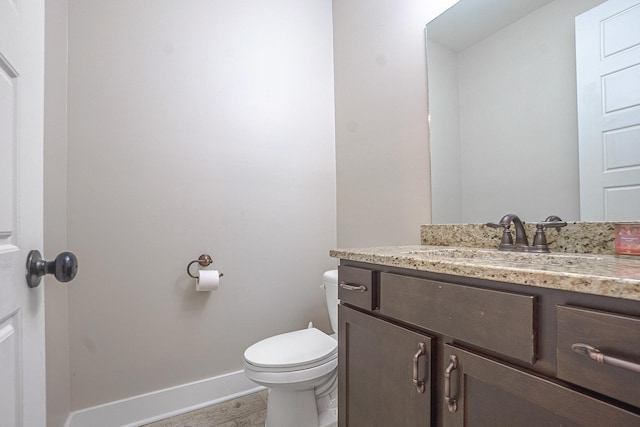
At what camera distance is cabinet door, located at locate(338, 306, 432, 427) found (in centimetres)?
78

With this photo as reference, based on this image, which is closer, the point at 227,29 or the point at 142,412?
the point at 142,412

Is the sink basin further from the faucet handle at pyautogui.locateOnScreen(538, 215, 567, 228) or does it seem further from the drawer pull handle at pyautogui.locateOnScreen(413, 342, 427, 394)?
the drawer pull handle at pyautogui.locateOnScreen(413, 342, 427, 394)

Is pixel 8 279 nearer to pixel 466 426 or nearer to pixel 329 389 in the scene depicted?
pixel 466 426

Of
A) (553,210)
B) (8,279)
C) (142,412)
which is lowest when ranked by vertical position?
(142,412)

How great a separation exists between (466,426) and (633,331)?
1.34ft

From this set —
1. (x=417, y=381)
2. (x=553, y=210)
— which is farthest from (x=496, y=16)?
(x=417, y=381)

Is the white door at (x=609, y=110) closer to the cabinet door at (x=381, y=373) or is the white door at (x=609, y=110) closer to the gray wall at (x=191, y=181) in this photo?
the cabinet door at (x=381, y=373)

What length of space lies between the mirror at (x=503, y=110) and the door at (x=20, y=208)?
1426mm

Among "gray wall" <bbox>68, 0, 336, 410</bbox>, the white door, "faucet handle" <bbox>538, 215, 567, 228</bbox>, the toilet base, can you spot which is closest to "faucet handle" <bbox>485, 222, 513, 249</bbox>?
"faucet handle" <bbox>538, 215, 567, 228</bbox>

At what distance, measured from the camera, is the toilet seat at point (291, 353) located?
1.26m

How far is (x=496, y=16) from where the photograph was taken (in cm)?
122

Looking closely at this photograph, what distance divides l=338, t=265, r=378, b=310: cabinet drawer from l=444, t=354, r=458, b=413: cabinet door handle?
0.97 feet

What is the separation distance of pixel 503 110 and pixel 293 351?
1400 mm

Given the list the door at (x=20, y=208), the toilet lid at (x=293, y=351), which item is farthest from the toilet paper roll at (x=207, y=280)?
the door at (x=20, y=208)
